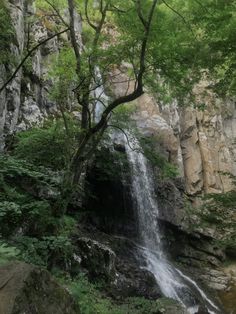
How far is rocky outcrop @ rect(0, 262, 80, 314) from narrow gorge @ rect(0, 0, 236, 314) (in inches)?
0.6

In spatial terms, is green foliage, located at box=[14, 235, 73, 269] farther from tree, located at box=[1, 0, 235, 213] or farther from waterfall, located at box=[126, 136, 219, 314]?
waterfall, located at box=[126, 136, 219, 314]

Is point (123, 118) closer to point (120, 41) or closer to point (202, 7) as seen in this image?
point (120, 41)

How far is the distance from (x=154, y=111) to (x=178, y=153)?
104 inches

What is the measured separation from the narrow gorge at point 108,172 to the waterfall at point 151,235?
0.06 meters

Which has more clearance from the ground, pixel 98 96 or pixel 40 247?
pixel 98 96

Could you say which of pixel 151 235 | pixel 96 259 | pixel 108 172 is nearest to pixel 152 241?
pixel 151 235

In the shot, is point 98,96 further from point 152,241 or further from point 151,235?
point 152,241

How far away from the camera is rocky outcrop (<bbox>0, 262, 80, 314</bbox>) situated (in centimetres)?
349

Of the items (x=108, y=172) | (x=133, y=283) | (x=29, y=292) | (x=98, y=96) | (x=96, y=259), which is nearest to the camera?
(x=29, y=292)

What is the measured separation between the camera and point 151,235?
56.7ft

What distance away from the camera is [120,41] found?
8414 millimetres

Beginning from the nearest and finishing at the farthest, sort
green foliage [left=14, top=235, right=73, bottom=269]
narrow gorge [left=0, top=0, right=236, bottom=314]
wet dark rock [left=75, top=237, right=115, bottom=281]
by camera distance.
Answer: green foliage [left=14, top=235, right=73, bottom=269] < narrow gorge [left=0, top=0, right=236, bottom=314] < wet dark rock [left=75, top=237, right=115, bottom=281]

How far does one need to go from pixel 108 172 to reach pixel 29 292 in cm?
972

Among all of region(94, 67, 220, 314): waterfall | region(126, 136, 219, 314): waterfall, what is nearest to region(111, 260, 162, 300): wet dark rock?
region(94, 67, 220, 314): waterfall
